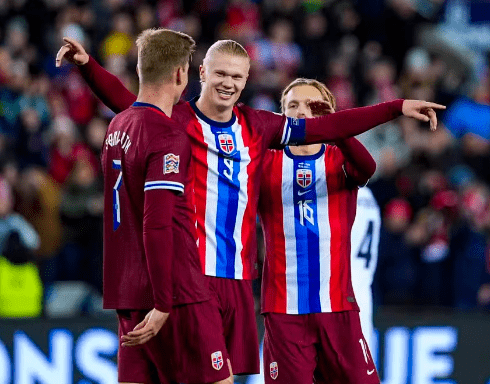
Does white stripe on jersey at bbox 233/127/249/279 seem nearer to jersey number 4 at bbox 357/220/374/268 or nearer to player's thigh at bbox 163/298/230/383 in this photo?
player's thigh at bbox 163/298/230/383

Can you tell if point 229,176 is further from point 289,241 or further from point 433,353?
point 433,353

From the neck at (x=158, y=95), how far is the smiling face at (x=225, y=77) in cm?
39

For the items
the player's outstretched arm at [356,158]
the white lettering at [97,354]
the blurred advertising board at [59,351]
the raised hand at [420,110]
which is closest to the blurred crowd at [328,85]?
the blurred advertising board at [59,351]

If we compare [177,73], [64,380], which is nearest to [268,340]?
[177,73]

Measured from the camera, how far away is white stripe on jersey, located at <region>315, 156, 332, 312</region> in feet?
17.4

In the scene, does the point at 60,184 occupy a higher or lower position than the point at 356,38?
lower

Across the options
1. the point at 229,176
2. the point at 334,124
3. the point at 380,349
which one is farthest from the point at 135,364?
the point at 380,349

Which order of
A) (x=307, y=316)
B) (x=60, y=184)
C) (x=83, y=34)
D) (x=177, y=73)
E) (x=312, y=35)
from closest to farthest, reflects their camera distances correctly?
(x=177, y=73), (x=307, y=316), (x=60, y=184), (x=83, y=34), (x=312, y=35)

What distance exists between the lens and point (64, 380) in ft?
25.1

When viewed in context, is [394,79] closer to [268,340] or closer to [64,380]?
[64,380]

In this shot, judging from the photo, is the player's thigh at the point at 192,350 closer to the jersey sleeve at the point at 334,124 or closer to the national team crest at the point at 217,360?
the national team crest at the point at 217,360

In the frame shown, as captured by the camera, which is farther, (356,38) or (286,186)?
(356,38)

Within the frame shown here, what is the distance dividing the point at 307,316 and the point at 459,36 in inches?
406

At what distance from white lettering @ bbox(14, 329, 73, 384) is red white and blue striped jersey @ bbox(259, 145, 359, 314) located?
2.86m
